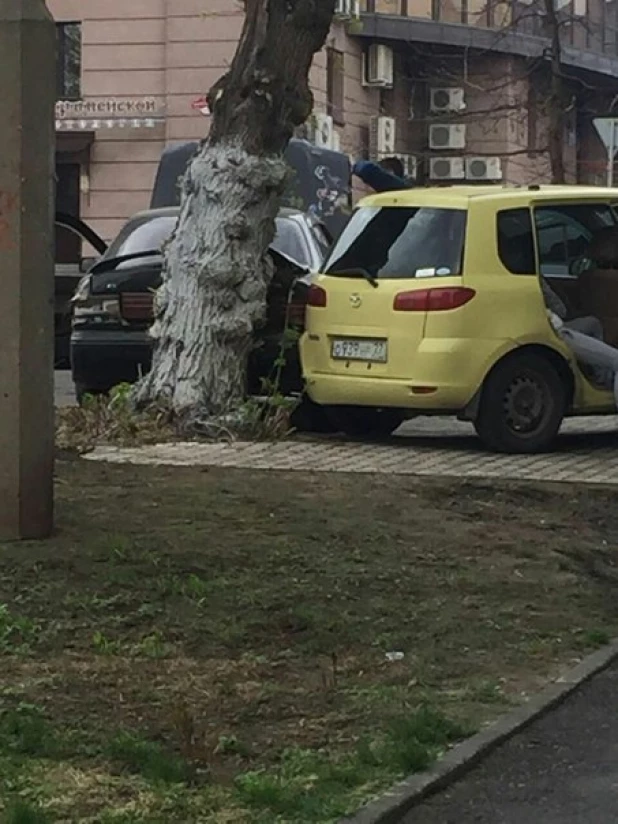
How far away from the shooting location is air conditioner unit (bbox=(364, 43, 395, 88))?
139 ft

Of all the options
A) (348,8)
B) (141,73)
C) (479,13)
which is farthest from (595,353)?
(479,13)

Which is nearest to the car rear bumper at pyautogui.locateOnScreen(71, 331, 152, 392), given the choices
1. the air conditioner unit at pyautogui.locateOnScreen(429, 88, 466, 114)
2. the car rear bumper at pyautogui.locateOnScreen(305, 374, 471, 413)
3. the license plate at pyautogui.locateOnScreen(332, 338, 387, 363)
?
the car rear bumper at pyautogui.locateOnScreen(305, 374, 471, 413)

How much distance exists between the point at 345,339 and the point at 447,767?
762cm

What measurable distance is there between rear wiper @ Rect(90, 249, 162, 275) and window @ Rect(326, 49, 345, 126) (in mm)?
24391

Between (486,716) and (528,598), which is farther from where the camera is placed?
(528,598)

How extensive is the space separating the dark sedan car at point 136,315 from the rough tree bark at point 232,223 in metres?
0.40

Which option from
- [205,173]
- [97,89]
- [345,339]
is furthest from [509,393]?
[97,89]

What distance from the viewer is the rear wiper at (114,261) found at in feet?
50.4

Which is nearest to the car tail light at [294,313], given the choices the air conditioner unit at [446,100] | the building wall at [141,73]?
the building wall at [141,73]

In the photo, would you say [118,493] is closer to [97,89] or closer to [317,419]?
[317,419]

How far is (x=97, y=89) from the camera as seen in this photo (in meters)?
37.0

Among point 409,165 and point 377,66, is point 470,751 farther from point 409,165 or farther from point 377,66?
point 409,165

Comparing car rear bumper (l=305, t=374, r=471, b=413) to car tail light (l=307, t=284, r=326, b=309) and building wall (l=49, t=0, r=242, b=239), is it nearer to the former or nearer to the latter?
car tail light (l=307, t=284, r=326, b=309)

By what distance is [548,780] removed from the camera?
598 cm
